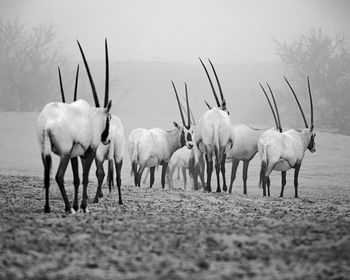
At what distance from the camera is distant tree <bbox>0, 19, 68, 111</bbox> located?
46.2 metres

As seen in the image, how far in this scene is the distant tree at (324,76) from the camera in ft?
151

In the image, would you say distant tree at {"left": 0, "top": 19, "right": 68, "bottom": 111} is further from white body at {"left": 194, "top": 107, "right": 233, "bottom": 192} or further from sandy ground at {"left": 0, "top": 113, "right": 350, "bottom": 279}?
sandy ground at {"left": 0, "top": 113, "right": 350, "bottom": 279}

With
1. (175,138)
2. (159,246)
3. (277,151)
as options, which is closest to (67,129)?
(159,246)

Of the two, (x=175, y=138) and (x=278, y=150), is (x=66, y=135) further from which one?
(x=175, y=138)

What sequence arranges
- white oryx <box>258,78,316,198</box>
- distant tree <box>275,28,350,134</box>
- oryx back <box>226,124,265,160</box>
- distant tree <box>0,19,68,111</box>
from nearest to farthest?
white oryx <box>258,78,316,198</box>
oryx back <box>226,124,265,160</box>
distant tree <box>275,28,350,134</box>
distant tree <box>0,19,68,111</box>

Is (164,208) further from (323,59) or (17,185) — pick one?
(323,59)

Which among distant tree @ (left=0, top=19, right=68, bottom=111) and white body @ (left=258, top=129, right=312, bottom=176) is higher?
distant tree @ (left=0, top=19, right=68, bottom=111)

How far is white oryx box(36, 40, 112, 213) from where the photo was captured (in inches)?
300

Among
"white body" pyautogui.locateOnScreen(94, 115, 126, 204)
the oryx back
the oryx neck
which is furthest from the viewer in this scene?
the oryx neck

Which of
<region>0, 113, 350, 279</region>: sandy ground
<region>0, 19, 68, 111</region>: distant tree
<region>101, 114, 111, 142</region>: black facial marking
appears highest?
<region>0, 19, 68, 111</region>: distant tree

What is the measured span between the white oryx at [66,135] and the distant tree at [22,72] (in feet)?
128

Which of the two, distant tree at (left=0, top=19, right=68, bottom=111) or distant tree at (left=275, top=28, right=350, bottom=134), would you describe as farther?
distant tree at (left=0, top=19, right=68, bottom=111)

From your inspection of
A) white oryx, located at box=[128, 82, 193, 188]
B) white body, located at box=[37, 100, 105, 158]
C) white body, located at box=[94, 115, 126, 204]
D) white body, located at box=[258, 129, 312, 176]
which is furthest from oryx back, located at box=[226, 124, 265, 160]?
white body, located at box=[37, 100, 105, 158]

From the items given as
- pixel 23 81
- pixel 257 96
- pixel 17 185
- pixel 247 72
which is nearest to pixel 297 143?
pixel 17 185
